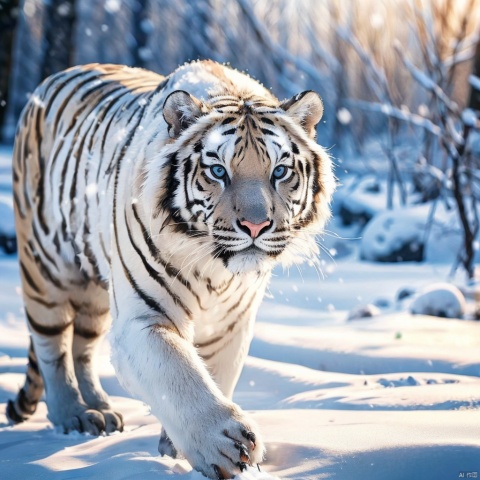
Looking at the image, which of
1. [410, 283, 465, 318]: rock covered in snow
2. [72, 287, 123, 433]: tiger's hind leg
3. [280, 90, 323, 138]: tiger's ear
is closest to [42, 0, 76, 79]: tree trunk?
[410, 283, 465, 318]: rock covered in snow

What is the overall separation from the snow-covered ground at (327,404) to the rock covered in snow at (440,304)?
13 centimetres

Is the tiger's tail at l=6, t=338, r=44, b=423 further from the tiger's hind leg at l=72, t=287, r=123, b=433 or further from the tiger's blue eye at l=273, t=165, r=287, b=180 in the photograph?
the tiger's blue eye at l=273, t=165, r=287, b=180

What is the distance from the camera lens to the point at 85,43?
35969 millimetres

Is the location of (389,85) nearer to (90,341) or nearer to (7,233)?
(7,233)

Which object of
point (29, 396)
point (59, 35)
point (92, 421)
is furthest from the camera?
point (59, 35)

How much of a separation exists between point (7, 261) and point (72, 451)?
15.0 ft

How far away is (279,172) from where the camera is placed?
242cm

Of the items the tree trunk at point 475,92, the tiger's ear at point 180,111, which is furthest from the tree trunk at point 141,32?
the tiger's ear at point 180,111

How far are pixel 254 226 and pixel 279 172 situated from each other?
232 mm

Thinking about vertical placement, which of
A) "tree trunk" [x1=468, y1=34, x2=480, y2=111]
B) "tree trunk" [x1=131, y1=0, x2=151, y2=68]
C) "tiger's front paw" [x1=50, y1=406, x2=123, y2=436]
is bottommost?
"tiger's front paw" [x1=50, y1=406, x2=123, y2=436]

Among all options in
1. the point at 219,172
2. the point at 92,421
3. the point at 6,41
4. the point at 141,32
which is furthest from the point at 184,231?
the point at 141,32

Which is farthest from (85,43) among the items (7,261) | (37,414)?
(37,414)

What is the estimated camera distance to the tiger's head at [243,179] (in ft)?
7.59

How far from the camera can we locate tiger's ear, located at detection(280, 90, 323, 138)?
259 cm
